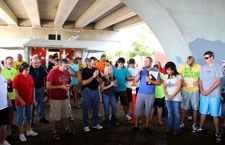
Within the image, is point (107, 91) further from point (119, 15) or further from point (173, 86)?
point (119, 15)

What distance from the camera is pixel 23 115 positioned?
5613 mm

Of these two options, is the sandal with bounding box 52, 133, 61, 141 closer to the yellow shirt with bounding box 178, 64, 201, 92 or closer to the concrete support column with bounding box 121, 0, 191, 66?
the yellow shirt with bounding box 178, 64, 201, 92

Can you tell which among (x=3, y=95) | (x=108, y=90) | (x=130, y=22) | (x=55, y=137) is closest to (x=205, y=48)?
(x=108, y=90)

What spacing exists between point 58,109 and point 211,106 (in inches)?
135

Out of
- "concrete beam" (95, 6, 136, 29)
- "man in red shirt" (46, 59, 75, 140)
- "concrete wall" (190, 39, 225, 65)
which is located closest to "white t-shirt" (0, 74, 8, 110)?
"man in red shirt" (46, 59, 75, 140)

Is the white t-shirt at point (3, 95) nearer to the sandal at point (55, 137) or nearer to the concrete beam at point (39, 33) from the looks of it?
the sandal at point (55, 137)

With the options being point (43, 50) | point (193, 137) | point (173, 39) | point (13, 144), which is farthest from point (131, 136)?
point (43, 50)

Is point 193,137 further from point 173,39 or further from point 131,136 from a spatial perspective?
point 173,39

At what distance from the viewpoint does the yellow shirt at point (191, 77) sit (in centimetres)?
681

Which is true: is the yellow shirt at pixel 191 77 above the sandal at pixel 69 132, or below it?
above

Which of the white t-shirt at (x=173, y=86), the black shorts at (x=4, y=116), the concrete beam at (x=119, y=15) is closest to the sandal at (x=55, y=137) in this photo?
the black shorts at (x=4, y=116)

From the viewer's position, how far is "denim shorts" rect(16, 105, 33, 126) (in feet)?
18.2

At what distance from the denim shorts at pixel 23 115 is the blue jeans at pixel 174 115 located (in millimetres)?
3199

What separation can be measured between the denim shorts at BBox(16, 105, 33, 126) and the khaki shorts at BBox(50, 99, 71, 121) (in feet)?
1.59
